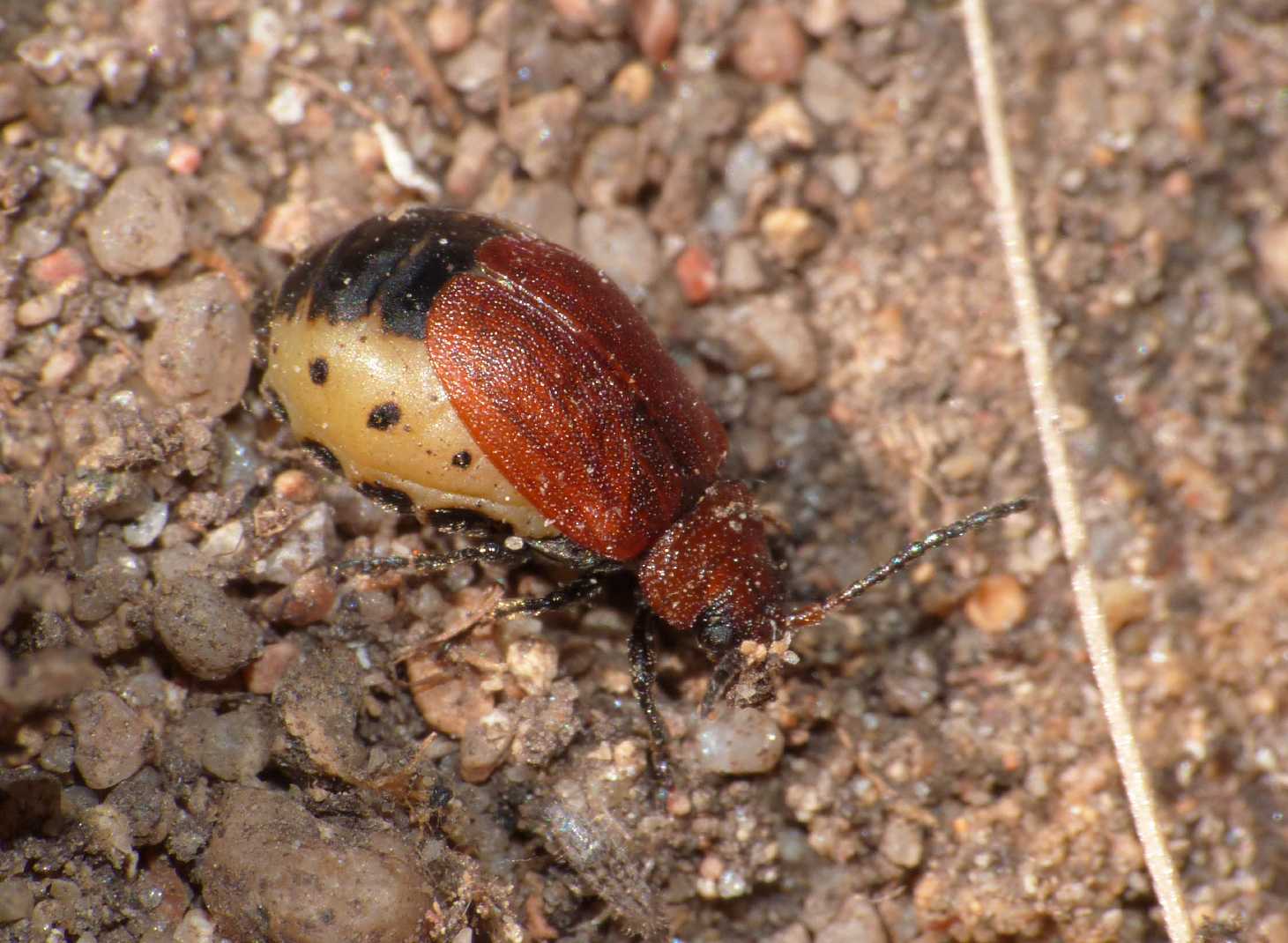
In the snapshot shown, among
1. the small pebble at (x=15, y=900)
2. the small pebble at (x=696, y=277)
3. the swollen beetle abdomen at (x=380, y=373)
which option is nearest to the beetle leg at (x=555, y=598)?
the swollen beetle abdomen at (x=380, y=373)

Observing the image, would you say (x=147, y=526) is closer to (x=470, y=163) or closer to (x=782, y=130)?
(x=470, y=163)

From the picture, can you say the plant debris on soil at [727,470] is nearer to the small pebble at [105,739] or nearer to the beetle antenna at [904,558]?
the small pebble at [105,739]

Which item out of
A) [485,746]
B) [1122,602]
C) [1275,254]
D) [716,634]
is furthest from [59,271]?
[1275,254]

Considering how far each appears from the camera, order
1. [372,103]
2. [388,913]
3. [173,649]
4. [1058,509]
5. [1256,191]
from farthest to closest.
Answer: [1256,191], [372,103], [1058,509], [173,649], [388,913]

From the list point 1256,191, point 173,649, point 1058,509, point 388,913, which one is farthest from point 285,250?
point 1256,191

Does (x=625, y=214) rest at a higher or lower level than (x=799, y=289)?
higher

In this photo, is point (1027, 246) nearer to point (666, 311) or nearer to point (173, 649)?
point (666, 311)

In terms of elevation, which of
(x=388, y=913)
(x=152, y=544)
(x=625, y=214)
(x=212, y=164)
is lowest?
(x=388, y=913)

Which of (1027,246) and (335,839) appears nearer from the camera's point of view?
(335,839)
